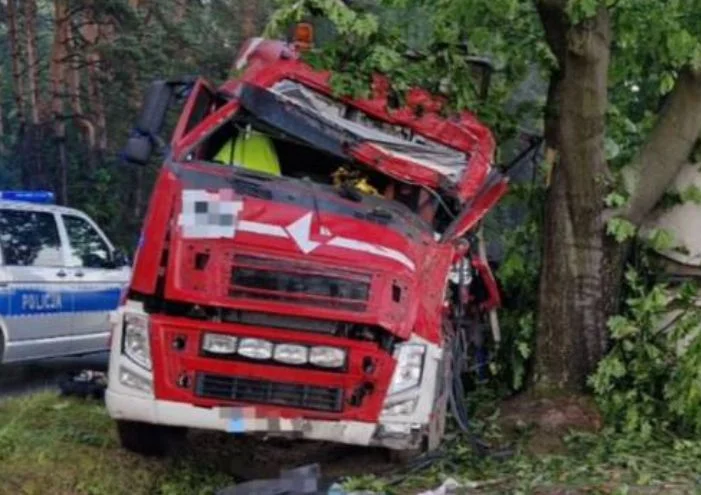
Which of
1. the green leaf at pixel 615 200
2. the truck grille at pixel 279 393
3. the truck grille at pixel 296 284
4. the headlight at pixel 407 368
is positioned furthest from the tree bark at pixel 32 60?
the headlight at pixel 407 368

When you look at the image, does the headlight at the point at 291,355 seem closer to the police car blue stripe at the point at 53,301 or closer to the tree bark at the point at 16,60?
the police car blue stripe at the point at 53,301

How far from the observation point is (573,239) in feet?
25.6

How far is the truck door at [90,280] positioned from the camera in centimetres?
1010

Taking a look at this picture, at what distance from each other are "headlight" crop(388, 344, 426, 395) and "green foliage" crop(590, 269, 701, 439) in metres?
2.09

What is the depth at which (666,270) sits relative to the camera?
7.98 metres

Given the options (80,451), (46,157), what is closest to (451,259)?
(80,451)

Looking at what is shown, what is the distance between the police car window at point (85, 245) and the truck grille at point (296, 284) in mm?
4573

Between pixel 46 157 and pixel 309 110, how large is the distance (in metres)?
11.1

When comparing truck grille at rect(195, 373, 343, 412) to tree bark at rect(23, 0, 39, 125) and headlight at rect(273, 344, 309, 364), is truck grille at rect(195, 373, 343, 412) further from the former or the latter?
tree bark at rect(23, 0, 39, 125)

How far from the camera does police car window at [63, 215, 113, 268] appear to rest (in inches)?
399

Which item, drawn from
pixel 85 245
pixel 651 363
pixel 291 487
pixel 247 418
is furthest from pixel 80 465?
pixel 85 245

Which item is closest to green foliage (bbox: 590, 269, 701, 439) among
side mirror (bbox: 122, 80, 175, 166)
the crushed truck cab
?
the crushed truck cab

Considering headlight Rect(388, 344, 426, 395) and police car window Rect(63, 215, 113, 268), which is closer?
headlight Rect(388, 344, 426, 395)

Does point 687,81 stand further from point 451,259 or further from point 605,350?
point 451,259
